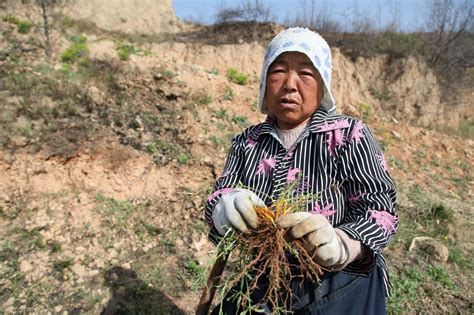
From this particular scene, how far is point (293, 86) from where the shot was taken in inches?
49.2

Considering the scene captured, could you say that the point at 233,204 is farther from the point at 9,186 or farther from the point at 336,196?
the point at 9,186

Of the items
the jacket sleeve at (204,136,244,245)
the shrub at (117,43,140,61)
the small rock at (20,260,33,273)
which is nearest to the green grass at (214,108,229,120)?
the shrub at (117,43,140,61)

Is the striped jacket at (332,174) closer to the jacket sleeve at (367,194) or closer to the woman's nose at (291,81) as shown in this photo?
the jacket sleeve at (367,194)

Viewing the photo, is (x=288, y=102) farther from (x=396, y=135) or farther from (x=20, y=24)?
(x=20, y=24)

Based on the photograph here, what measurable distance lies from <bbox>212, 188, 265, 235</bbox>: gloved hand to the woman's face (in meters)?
0.34

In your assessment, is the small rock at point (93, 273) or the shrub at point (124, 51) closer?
the small rock at point (93, 273)

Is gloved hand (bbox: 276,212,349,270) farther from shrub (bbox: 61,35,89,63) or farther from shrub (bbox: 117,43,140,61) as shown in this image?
shrub (bbox: 61,35,89,63)

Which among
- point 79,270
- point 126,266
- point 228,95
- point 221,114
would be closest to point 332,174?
point 126,266

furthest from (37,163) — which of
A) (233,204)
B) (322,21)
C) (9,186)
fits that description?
(322,21)

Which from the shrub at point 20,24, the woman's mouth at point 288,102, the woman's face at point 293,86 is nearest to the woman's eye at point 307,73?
the woman's face at point 293,86

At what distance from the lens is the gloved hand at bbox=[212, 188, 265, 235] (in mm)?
1086

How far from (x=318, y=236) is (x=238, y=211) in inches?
9.9

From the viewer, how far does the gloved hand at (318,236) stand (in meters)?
0.99

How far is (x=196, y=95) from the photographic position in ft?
16.4
